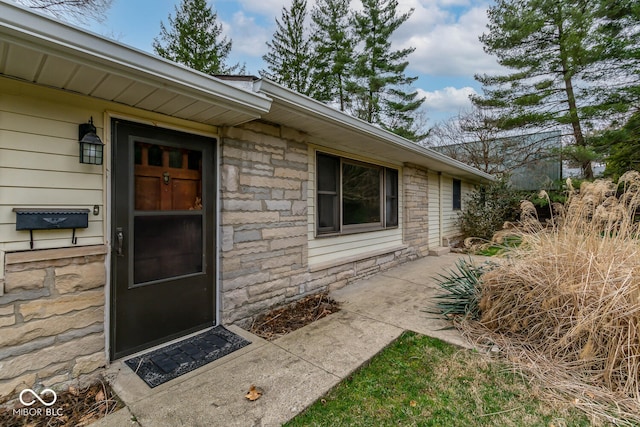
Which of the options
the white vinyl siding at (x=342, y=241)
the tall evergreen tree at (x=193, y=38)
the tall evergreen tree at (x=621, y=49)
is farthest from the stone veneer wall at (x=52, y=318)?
the tall evergreen tree at (x=621, y=49)

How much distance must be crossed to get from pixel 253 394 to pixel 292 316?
1.45 meters

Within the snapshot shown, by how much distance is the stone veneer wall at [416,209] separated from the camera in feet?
21.0

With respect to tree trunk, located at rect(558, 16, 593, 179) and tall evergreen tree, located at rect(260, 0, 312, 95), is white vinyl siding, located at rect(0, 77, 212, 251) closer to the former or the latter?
tall evergreen tree, located at rect(260, 0, 312, 95)

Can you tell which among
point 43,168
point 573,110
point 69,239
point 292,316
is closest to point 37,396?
point 69,239

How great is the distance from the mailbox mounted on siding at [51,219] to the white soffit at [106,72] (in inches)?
33.8

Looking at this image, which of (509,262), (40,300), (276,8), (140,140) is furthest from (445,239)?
(276,8)

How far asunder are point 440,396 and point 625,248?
2.09 metres

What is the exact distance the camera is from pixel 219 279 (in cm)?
297

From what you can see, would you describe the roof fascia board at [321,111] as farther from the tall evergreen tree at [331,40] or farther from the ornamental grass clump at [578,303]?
the tall evergreen tree at [331,40]

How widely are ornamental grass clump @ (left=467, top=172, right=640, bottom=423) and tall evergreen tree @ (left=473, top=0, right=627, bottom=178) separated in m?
8.56

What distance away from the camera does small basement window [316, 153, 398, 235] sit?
4426mm

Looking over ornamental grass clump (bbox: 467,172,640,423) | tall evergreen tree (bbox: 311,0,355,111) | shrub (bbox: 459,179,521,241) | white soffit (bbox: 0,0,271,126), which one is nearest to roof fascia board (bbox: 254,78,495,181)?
white soffit (bbox: 0,0,271,126)

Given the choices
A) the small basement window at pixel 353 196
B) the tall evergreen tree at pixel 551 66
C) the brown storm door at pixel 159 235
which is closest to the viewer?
the brown storm door at pixel 159 235

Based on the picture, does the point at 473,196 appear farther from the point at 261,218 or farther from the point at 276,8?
the point at 276,8
